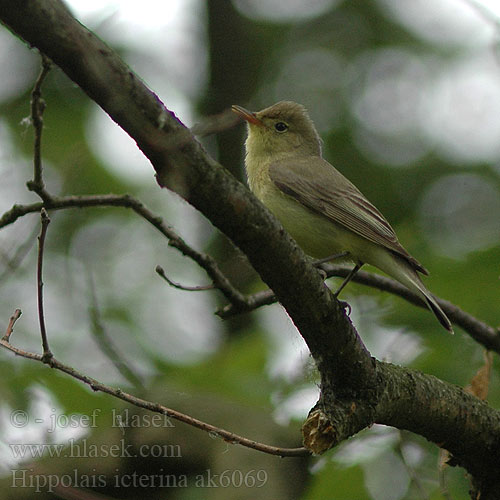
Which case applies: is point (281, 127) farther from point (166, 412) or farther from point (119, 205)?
point (166, 412)

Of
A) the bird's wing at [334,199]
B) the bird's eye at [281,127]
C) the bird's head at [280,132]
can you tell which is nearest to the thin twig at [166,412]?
the bird's wing at [334,199]

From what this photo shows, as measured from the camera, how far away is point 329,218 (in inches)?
194

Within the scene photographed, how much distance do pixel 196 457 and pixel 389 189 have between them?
5.21m

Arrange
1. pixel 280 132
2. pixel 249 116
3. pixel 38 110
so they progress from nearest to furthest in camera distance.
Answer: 1. pixel 38 110
2. pixel 249 116
3. pixel 280 132

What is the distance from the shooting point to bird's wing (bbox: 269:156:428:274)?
482 centimetres

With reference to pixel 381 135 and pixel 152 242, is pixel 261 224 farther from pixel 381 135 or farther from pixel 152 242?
pixel 381 135

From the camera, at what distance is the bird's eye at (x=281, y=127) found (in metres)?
6.29

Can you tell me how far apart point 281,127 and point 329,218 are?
5.39ft

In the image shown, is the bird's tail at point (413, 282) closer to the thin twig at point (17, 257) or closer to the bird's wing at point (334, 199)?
the bird's wing at point (334, 199)

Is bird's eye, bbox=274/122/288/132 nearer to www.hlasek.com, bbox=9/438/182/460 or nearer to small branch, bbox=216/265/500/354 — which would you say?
small branch, bbox=216/265/500/354

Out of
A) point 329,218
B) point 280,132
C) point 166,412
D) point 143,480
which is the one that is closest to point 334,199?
point 329,218

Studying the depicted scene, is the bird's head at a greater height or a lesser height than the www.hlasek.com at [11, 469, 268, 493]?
greater

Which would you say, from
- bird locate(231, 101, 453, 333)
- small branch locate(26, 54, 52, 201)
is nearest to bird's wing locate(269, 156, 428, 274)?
bird locate(231, 101, 453, 333)

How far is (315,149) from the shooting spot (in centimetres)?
663
